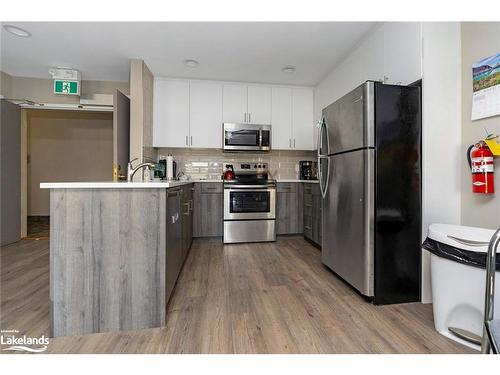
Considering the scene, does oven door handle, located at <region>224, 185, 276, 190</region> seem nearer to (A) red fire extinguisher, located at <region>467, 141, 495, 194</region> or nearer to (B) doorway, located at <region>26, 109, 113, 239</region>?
(A) red fire extinguisher, located at <region>467, 141, 495, 194</region>

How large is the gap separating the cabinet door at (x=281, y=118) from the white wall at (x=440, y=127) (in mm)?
2129

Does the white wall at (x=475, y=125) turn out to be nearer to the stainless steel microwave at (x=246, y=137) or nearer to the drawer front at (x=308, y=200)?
the drawer front at (x=308, y=200)

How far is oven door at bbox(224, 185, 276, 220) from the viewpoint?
3.31 metres

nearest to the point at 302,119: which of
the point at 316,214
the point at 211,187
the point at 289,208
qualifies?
the point at 289,208

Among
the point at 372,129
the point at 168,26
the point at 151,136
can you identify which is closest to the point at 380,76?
the point at 372,129

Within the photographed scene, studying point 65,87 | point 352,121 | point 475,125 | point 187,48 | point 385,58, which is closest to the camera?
point 475,125

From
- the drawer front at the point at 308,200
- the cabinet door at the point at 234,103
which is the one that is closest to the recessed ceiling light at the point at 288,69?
the cabinet door at the point at 234,103

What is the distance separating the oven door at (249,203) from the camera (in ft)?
10.9

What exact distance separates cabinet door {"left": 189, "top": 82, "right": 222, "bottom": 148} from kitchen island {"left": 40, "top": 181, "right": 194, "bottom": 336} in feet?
7.45

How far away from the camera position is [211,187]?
3.41m

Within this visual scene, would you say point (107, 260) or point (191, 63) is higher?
point (191, 63)

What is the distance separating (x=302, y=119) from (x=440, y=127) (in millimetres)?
2214

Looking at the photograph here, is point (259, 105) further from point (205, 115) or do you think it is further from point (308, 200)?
point (308, 200)
